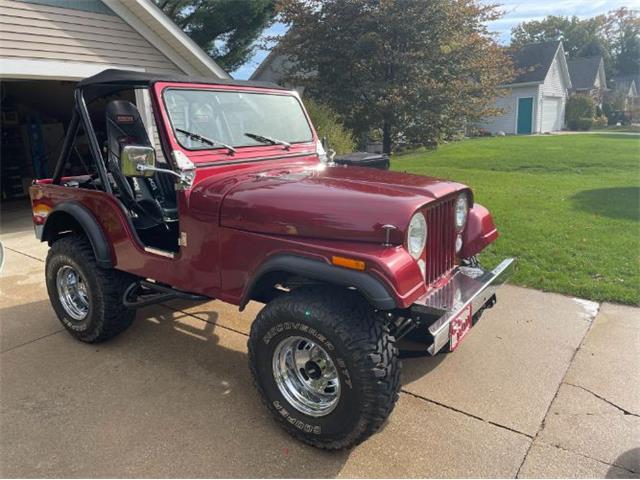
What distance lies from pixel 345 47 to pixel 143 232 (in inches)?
365

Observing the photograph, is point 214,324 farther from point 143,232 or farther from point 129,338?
point 143,232

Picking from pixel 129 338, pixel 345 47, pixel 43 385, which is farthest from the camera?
pixel 345 47

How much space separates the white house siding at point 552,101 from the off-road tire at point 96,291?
104 feet

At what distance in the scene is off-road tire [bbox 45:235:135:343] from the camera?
3.52 metres

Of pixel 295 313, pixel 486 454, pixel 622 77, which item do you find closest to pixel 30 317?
pixel 295 313

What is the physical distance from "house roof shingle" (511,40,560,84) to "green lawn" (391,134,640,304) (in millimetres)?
16362

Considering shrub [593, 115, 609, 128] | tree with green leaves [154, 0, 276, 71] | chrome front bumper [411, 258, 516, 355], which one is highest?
tree with green leaves [154, 0, 276, 71]

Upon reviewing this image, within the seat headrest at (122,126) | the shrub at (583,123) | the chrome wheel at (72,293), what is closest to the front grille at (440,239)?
the seat headrest at (122,126)

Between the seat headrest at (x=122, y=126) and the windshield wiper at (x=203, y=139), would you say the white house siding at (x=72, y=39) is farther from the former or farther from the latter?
the windshield wiper at (x=203, y=139)

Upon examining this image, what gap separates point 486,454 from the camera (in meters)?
2.55

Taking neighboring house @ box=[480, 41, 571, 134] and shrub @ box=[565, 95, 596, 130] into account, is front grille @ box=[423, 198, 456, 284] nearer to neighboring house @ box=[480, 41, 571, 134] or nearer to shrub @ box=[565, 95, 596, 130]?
neighboring house @ box=[480, 41, 571, 134]

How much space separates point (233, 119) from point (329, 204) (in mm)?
1370

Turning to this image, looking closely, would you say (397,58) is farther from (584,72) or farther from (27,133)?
(584,72)

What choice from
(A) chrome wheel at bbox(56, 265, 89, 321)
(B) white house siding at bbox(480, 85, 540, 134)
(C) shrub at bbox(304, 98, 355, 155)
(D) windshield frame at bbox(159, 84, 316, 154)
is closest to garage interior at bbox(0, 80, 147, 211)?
(C) shrub at bbox(304, 98, 355, 155)
